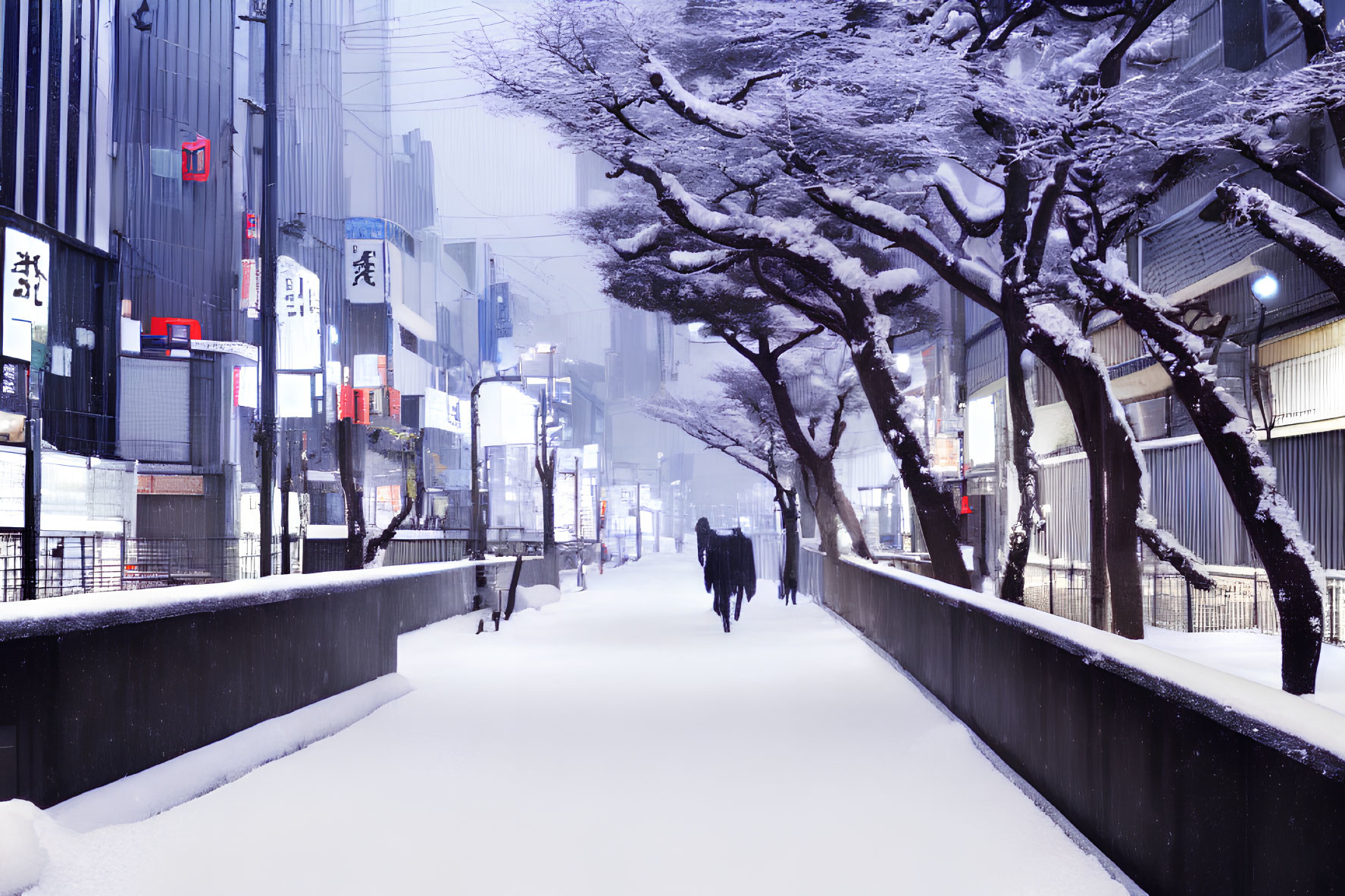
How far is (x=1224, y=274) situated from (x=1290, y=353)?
99.7 inches

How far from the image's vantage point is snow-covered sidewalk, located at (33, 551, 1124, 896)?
5.60 metres

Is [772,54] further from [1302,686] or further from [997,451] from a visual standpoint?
[997,451]

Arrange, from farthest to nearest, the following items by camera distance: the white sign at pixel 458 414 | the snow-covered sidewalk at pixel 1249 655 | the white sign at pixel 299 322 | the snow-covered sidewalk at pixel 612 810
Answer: the white sign at pixel 458 414, the white sign at pixel 299 322, the snow-covered sidewalk at pixel 1249 655, the snow-covered sidewalk at pixel 612 810

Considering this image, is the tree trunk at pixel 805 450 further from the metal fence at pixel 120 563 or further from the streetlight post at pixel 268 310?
the streetlight post at pixel 268 310

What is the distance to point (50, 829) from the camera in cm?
566

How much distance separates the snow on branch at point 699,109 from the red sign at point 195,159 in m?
41.5

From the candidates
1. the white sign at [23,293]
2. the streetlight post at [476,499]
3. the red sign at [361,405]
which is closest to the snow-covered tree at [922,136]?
the streetlight post at [476,499]

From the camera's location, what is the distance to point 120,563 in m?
31.6

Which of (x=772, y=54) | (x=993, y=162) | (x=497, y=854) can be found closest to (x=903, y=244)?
(x=993, y=162)

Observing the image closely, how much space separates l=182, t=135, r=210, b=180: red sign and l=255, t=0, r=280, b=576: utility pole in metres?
35.5

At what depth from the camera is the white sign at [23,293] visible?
32062 millimetres

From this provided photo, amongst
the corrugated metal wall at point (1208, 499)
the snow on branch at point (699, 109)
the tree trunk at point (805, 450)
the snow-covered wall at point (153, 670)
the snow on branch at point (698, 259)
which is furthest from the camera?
the tree trunk at point (805, 450)

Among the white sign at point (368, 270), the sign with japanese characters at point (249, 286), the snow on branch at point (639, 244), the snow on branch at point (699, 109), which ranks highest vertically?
the white sign at point (368, 270)

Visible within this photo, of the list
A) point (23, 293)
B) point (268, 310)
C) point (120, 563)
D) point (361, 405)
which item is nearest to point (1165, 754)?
point (268, 310)
